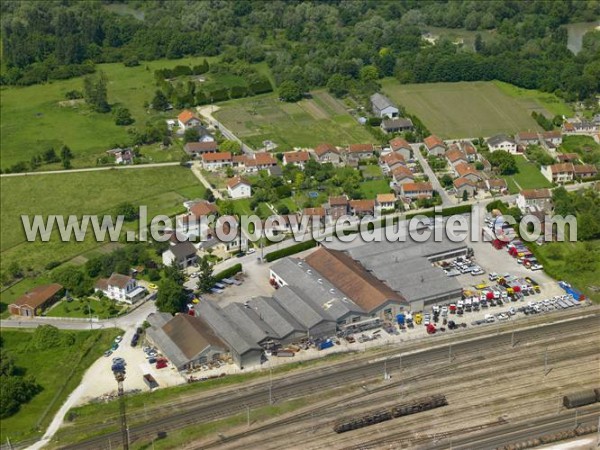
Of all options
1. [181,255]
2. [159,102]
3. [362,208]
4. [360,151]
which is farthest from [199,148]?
[181,255]

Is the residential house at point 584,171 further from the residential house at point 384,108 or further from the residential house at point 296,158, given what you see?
the residential house at point 296,158

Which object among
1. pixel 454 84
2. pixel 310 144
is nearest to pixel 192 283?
pixel 310 144

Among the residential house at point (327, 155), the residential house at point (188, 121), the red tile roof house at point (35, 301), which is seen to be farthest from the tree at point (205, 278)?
the residential house at point (188, 121)

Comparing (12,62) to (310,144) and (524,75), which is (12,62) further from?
(524,75)

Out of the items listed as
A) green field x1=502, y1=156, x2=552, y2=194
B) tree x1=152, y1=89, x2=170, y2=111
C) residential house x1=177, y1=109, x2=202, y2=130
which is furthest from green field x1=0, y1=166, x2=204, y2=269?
green field x1=502, y1=156, x2=552, y2=194

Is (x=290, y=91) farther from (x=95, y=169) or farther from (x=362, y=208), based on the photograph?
(x=362, y=208)

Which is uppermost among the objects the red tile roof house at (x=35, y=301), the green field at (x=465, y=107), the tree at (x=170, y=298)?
the tree at (x=170, y=298)

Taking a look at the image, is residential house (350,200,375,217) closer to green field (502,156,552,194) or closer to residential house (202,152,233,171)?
green field (502,156,552,194)
